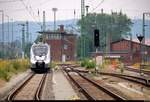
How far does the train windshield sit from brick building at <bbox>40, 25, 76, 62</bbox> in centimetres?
6069

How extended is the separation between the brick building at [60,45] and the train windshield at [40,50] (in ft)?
199

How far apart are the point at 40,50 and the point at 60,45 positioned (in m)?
65.7

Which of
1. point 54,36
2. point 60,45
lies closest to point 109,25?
point 54,36

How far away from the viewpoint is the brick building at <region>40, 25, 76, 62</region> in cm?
11864

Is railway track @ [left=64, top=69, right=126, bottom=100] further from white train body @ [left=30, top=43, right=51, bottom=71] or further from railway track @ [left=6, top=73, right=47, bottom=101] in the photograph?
white train body @ [left=30, top=43, right=51, bottom=71]

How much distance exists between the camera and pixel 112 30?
150m

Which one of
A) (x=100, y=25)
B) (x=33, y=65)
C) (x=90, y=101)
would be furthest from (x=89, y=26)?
(x=90, y=101)

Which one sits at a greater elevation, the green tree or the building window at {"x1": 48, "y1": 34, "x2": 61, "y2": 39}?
the green tree

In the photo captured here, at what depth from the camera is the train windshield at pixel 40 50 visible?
5347cm

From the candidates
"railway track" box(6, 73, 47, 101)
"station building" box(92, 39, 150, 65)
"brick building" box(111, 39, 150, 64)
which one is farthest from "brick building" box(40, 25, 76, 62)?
"railway track" box(6, 73, 47, 101)

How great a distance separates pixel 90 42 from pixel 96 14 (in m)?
24.7

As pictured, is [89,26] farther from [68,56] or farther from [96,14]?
[68,56]

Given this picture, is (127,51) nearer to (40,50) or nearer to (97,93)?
(40,50)

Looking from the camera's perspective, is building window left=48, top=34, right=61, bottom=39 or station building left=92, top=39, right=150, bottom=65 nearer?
station building left=92, top=39, right=150, bottom=65
